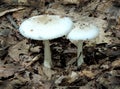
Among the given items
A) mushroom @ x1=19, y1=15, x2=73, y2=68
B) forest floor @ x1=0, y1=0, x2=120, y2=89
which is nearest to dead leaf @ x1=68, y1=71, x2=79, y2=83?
forest floor @ x1=0, y1=0, x2=120, y2=89

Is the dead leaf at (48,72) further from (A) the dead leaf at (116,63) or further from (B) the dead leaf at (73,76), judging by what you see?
(A) the dead leaf at (116,63)

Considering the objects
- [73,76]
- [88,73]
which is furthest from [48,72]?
[88,73]

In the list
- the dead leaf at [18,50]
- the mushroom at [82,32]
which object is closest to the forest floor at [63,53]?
the dead leaf at [18,50]

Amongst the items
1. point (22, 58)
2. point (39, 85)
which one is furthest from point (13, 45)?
point (39, 85)

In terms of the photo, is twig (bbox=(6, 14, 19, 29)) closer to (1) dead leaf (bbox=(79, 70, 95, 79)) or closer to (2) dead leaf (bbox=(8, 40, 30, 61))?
(2) dead leaf (bbox=(8, 40, 30, 61))

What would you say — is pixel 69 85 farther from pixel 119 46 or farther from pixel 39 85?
pixel 119 46

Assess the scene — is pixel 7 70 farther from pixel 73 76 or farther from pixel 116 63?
pixel 116 63
